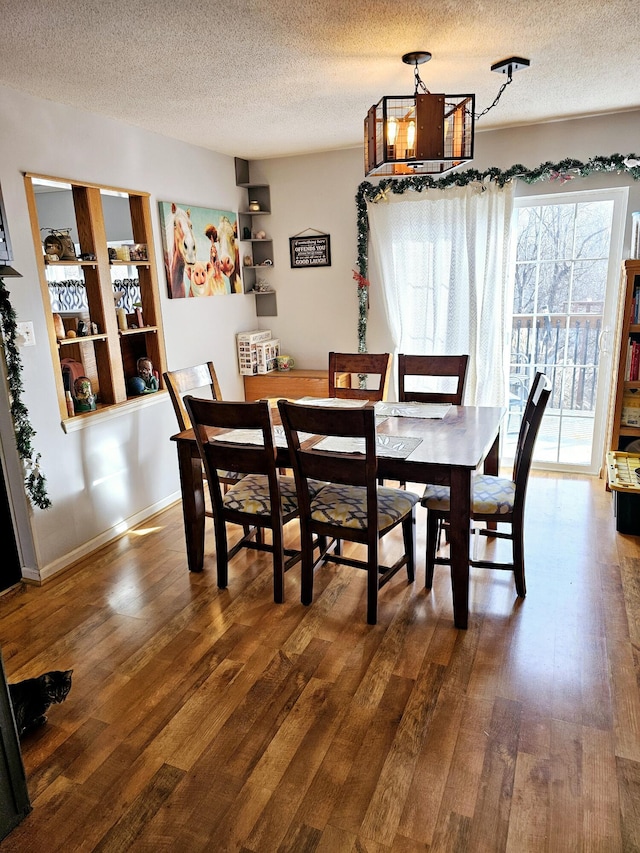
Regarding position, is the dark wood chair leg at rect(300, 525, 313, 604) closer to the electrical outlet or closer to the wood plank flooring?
the wood plank flooring

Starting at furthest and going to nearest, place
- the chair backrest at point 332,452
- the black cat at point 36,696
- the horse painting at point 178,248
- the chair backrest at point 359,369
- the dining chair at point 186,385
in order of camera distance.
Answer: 1. the horse painting at point 178,248
2. the chair backrest at point 359,369
3. the dining chair at point 186,385
4. the chair backrest at point 332,452
5. the black cat at point 36,696

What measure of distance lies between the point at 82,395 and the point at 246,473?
1307 millimetres

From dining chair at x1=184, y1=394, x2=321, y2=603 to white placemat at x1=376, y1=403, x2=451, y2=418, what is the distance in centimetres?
62

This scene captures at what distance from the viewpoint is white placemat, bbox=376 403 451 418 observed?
3078mm

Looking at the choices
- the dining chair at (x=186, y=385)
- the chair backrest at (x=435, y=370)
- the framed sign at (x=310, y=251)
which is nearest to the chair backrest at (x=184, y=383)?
the dining chair at (x=186, y=385)

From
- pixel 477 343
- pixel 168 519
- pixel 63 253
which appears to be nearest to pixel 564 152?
pixel 477 343

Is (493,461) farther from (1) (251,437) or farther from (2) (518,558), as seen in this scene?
(1) (251,437)

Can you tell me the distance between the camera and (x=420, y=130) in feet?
7.11

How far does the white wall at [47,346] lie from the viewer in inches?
112

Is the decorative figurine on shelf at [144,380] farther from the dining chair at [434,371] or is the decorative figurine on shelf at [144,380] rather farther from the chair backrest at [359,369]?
the dining chair at [434,371]

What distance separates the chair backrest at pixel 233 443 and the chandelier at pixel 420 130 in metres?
1.12

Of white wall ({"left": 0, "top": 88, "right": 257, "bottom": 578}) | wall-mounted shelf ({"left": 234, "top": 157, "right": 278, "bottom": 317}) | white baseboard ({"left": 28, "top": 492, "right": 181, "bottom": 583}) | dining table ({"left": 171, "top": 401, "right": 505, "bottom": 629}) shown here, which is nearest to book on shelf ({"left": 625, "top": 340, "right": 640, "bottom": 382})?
dining table ({"left": 171, "top": 401, "right": 505, "bottom": 629})

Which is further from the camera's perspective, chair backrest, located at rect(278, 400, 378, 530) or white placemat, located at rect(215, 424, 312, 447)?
white placemat, located at rect(215, 424, 312, 447)

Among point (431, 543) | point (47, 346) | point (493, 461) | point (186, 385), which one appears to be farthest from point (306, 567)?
point (47, 346)
